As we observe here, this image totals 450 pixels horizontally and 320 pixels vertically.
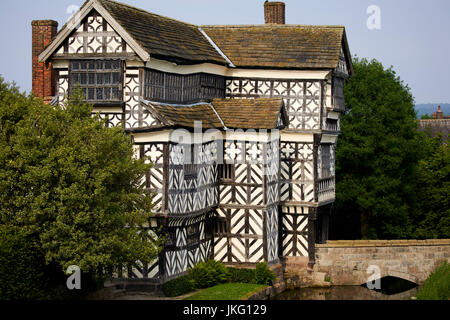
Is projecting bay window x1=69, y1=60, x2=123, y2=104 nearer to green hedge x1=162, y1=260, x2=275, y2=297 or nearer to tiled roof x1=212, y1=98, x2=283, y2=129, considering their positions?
tiled roof x1=212, y1=98, x2=283, y2=129

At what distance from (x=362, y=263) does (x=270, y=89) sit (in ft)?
26.2

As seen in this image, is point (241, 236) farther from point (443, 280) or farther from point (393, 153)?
point (393, 153)

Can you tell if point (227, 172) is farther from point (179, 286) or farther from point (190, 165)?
point (179, 286)

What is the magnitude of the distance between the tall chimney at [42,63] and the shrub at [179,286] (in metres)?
8.96

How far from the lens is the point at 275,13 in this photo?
103ft

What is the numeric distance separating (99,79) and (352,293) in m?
12.7

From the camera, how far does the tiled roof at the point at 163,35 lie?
23562mm

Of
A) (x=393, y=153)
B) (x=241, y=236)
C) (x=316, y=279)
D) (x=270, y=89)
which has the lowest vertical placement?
(x=316, y=279)

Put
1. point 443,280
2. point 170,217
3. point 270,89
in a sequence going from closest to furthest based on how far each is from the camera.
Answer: point 170,217
point 443,280
point 270,89

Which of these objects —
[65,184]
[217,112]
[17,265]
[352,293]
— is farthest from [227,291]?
[17,265]

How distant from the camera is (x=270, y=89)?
28453 mm

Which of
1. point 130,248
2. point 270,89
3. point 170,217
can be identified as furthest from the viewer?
point 270,89
